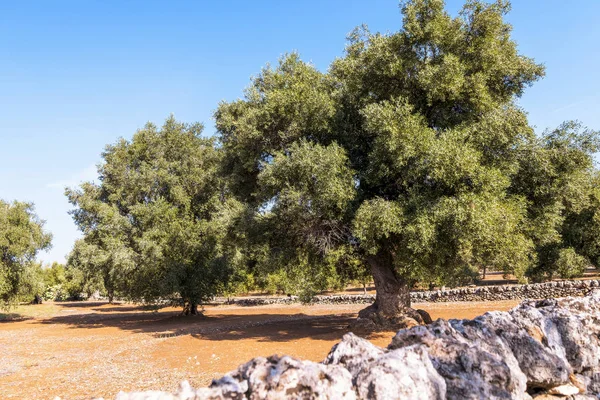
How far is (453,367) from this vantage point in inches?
209

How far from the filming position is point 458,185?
15844mm

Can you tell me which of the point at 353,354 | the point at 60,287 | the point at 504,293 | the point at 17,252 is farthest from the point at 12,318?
the point at 504,293

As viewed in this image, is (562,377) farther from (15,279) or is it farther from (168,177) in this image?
(15,279)

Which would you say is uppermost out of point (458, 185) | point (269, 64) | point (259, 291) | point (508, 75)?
point (269, 64)

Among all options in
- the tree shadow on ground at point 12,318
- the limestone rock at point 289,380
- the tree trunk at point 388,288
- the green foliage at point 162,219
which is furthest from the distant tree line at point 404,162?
the tree shadow on ground at point 12,318

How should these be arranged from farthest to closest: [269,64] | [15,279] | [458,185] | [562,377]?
1. [15,279]
2. [269,64]
3. [458,185]
4. [562,377]

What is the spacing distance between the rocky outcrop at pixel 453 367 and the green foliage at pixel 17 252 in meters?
38.7

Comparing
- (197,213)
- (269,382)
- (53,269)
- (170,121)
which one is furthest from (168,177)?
(53,269)

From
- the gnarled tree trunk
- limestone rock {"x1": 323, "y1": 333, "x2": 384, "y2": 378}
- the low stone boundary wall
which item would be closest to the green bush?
the low stone boundary wall

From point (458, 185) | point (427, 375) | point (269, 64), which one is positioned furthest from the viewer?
point (269, 64)

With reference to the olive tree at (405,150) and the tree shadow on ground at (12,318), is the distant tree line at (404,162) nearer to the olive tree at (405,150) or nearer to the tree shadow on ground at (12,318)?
the olive tree at (405,150)

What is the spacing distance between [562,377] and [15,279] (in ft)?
137

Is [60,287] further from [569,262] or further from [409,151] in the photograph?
[569,262]

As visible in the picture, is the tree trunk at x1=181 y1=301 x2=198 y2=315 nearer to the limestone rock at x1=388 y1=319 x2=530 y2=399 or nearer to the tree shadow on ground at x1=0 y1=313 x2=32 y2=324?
the tree shadow on ground at x1=0 y1=313 x2=32 y2=324
